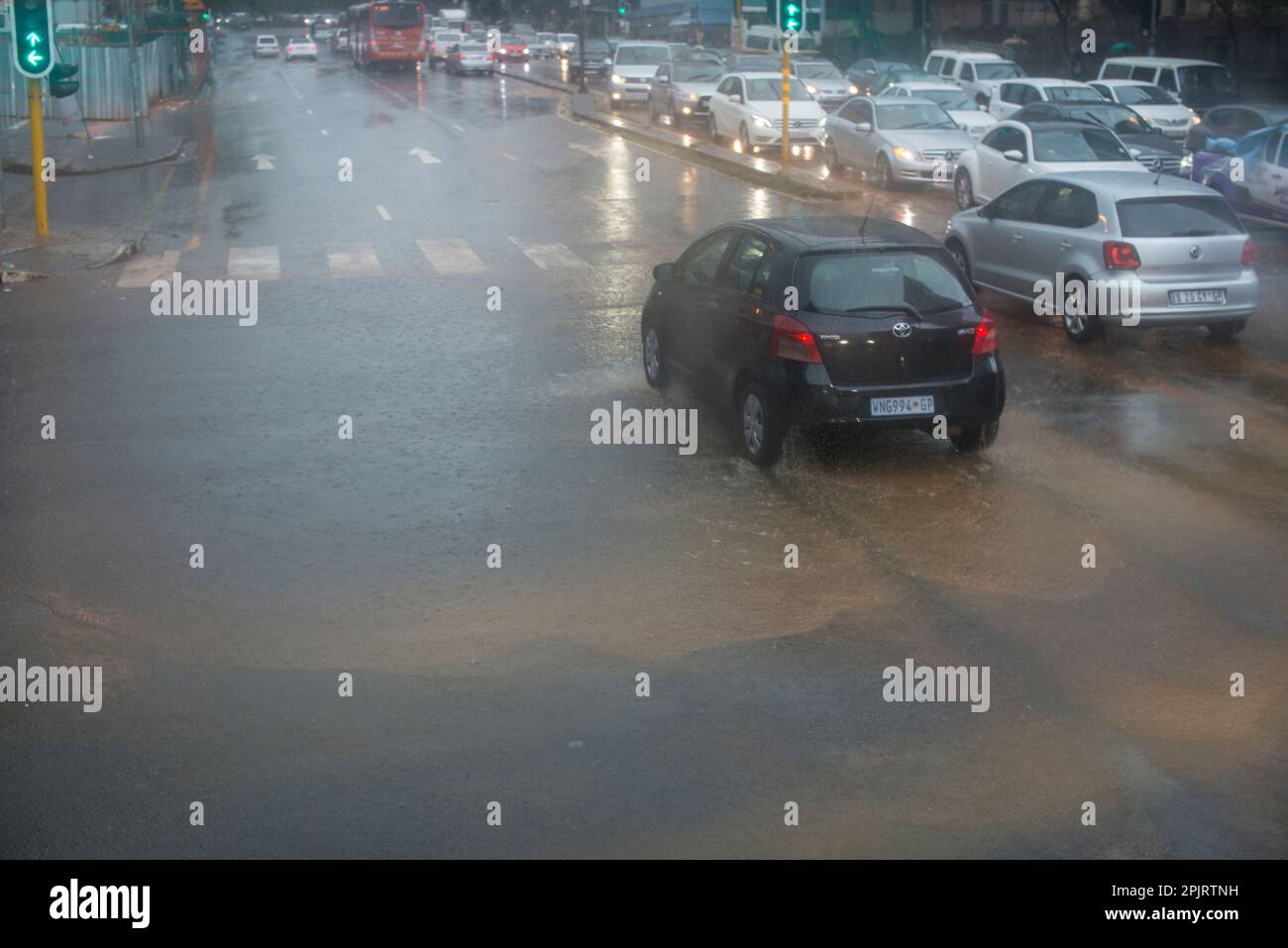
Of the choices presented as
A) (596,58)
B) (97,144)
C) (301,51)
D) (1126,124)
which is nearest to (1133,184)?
(1126,124)

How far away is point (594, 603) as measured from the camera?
8.12 metres

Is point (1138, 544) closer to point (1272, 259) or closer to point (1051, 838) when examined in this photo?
point (1051, 838)

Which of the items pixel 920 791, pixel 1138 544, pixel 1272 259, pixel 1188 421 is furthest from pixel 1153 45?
pixel 920 791

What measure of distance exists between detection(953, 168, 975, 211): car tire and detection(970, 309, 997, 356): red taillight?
1391 centimetres

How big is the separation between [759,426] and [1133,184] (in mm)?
6065

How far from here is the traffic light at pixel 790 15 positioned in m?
24.9

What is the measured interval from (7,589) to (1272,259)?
16941mm

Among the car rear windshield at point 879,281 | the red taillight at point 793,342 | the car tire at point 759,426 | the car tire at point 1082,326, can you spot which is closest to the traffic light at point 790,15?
the car tire at point 1082,326

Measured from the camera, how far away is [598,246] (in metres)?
20.9

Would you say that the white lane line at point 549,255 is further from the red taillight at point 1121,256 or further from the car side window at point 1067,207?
the red taillight at point 1121,256

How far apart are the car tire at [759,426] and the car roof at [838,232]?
3.49 ft

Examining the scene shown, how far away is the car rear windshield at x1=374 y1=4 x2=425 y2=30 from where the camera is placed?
224 feet

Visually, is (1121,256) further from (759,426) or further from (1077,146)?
(1077,146)

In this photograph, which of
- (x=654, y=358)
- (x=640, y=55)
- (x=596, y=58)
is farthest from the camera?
(x=596, y=58)
